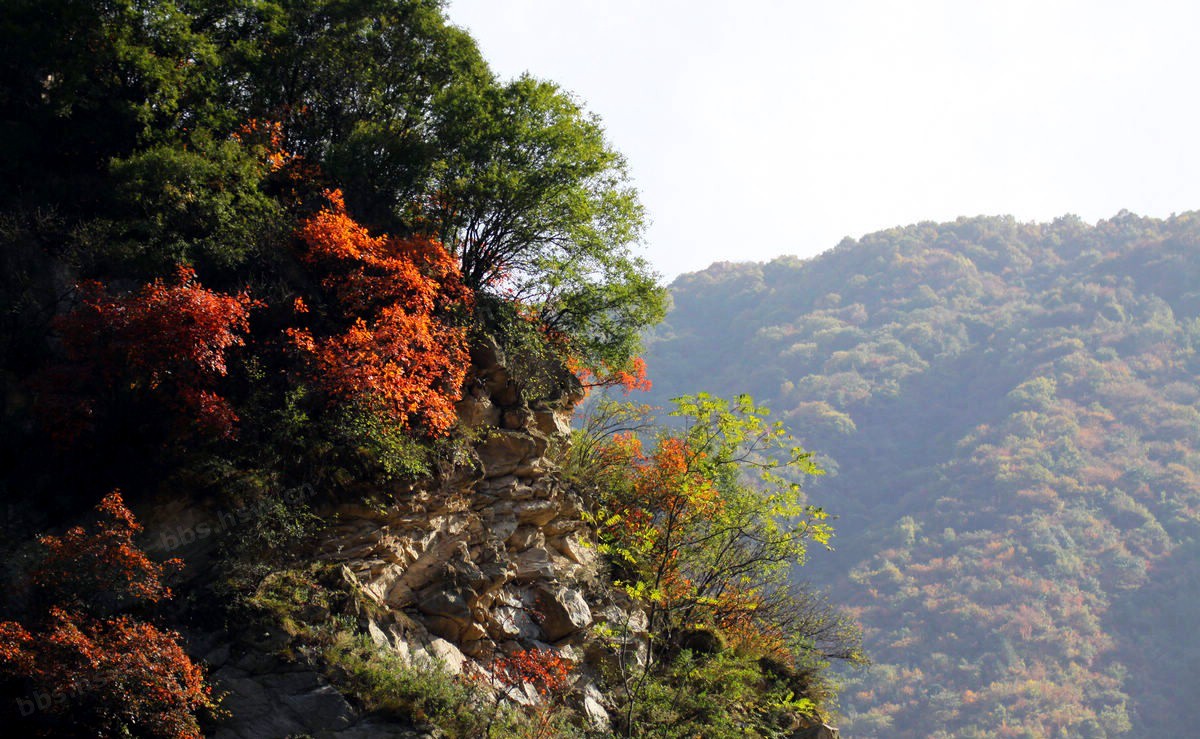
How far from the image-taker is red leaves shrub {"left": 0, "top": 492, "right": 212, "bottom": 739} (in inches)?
368

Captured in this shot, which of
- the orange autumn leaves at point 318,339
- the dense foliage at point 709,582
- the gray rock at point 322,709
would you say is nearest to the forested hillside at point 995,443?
the dense foliage at point 709,582

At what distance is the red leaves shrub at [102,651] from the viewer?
9359 millimetres

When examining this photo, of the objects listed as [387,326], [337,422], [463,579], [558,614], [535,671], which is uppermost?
[387,326]

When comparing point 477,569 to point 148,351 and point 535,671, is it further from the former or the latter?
point 148,351

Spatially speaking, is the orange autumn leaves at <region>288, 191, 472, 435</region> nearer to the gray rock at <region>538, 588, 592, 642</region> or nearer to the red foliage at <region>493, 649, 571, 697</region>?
the gray rock at <region>538, 588, 592, 642</region>

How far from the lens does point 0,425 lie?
37.8 ft

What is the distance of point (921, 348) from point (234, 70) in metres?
141

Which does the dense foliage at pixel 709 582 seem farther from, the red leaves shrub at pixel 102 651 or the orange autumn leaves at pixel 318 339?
the red leaves shrub at pixel 102 651

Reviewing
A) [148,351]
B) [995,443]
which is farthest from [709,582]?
[995,443]

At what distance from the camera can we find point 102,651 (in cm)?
952

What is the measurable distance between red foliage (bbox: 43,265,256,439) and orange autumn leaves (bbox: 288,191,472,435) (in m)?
1.40

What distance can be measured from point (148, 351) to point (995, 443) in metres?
124

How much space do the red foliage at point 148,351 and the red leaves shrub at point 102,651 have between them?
5.26ft

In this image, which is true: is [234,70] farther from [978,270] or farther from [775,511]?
[978,270]
